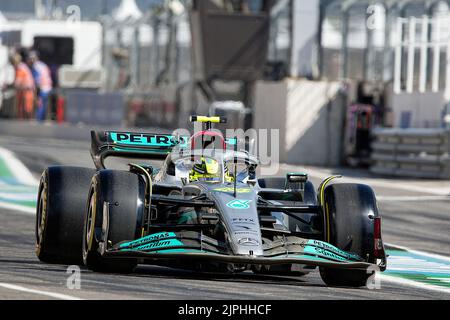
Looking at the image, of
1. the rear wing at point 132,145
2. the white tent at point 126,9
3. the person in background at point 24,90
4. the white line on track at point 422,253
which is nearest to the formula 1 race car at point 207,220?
the rear wing at point 132,145

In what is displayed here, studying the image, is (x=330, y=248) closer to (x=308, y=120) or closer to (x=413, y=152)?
(x=413, y=152)

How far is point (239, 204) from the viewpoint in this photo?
11094 millimetres

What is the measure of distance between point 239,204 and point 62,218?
1.72m

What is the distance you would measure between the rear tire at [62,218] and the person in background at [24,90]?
3489 cm

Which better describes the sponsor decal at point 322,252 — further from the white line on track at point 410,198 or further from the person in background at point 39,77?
the person in background at point 39,77

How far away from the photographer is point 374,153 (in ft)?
98.3

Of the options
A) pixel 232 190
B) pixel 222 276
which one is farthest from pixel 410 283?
pixel 232 190

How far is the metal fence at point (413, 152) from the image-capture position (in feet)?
90.2

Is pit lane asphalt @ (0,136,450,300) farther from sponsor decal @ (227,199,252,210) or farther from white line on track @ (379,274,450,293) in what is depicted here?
sponsor decal @ (227,199,252,210)

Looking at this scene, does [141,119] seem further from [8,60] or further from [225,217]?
[225,217]

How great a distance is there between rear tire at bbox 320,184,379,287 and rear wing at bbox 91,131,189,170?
2.21 metres

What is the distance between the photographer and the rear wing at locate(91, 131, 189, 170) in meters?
13.1
